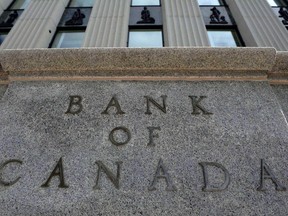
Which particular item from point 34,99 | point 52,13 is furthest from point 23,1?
point 34,99

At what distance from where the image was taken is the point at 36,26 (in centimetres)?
907

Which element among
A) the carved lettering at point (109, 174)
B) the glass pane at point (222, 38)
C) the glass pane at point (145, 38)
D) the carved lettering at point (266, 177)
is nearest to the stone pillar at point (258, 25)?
the glass pane at point (222, 38)

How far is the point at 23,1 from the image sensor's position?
11711 millimetres

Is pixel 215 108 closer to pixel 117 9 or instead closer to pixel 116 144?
pixel 116 144

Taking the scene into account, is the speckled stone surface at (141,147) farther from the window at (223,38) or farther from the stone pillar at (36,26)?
the window at (223,38)

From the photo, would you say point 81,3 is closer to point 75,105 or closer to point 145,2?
point 145,2

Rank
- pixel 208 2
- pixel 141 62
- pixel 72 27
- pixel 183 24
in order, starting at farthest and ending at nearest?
pixel 208 2 → pixel 72 27 → pixel 183 24 → pixel 141 62

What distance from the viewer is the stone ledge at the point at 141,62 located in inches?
196

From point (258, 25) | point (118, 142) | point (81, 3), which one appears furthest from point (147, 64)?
point (81, 3)

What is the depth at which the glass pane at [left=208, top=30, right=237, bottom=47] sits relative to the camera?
9.12 meters

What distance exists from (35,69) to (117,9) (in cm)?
536

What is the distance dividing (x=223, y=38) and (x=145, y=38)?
2492mm

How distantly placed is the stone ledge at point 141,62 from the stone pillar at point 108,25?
3.04m

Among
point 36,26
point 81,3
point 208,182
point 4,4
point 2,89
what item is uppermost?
point 81,3
